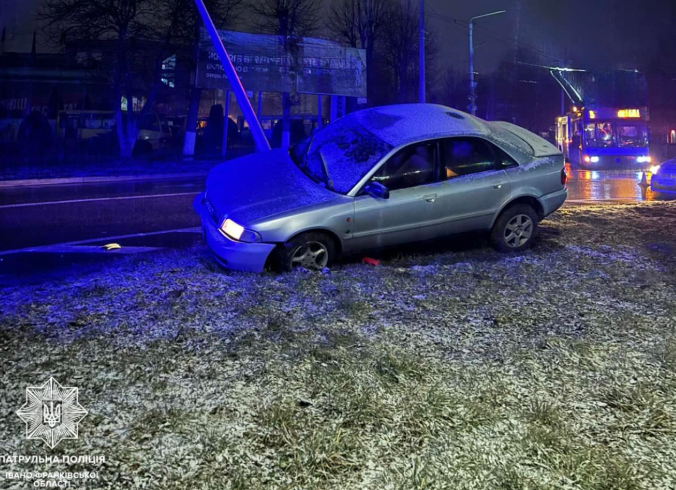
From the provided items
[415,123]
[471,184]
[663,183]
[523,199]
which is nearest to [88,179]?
[415,123]

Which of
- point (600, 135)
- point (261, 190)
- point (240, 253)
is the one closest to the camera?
point (240, 253)

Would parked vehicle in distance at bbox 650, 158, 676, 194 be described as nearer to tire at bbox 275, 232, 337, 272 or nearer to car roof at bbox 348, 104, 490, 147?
car roof at bbox 348, 104, 490, 147

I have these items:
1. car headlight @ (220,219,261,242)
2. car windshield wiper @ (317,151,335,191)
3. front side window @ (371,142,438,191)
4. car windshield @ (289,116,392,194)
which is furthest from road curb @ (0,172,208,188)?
front side window @ (371,142,438,191)

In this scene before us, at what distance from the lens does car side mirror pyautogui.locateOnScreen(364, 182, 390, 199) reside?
5.48 metres

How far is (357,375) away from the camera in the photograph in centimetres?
321

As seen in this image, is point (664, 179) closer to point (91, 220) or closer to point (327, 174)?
point (327, 174)

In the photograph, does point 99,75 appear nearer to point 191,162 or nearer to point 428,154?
point 191,162

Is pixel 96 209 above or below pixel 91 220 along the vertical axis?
above

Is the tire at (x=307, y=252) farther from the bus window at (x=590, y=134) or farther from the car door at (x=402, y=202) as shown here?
the bus window at (x=590, y=134)

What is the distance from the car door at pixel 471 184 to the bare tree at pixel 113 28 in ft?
77.8

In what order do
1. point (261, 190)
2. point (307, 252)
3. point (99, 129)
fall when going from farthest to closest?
point (99, 129)
point (261, 190)
point (307, 252)

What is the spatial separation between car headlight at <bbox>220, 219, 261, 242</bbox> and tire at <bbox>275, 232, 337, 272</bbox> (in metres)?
0.25

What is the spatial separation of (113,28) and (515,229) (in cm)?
2449

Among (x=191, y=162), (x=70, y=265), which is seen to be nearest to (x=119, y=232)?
(x=70, y=265)
